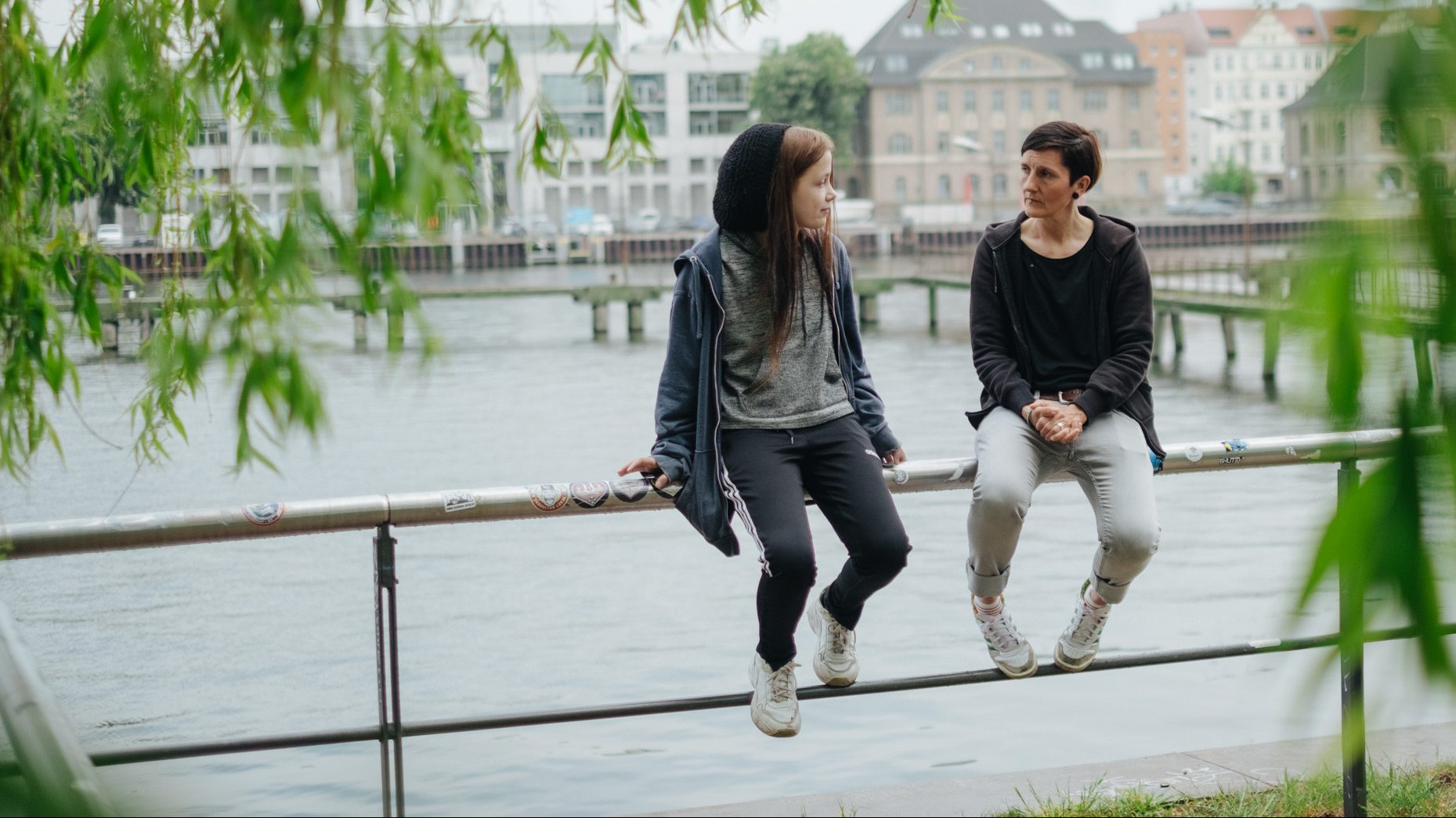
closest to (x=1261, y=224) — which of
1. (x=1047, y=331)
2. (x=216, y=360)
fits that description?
(x=216, y=360)

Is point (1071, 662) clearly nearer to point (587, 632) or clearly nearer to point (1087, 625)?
point (1087, 625)

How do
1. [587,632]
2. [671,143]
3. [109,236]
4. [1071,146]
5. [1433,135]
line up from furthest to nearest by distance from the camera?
[671,143]
[587,632]
[109,236]
[1071,146]
[1433,135]

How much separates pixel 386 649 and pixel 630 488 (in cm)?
50

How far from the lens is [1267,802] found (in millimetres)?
3145

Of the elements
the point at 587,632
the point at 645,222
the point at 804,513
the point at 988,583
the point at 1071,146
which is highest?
the point at 645,222

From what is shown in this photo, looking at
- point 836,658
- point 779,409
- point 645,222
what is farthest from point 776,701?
point 645,222

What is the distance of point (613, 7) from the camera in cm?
235

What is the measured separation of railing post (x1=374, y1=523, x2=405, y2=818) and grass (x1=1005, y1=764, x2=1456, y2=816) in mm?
→ 1212

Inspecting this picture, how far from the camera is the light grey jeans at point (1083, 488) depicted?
2.99 m

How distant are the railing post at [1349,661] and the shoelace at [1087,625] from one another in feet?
7.91

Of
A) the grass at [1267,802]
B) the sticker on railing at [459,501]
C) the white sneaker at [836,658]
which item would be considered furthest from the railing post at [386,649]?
the grass at [1267,802]

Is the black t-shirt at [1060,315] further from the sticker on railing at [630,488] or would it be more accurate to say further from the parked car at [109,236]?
the parked car at [109,236]

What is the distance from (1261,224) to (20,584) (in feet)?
57.1

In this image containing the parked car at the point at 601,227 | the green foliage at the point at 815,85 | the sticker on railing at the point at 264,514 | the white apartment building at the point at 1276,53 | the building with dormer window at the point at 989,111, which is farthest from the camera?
the building with dormer window at the point at 989,111
